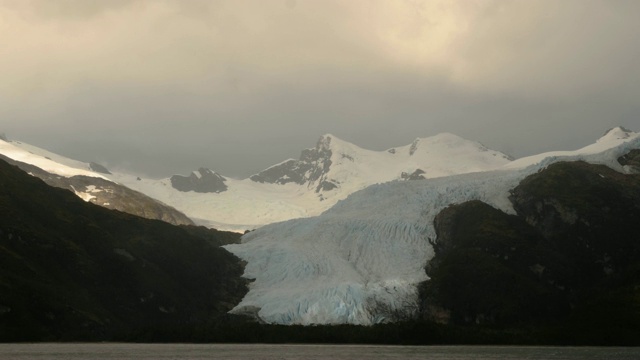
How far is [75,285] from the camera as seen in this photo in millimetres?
172625

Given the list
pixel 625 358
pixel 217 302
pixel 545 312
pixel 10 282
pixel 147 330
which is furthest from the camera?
pixel 217 302

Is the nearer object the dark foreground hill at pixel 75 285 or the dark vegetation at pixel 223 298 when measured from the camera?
the dark foreground hill at pixel 75 285

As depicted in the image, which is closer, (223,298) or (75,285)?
(75,285)

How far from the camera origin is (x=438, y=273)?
199 meters

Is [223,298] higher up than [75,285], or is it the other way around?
[223,298]

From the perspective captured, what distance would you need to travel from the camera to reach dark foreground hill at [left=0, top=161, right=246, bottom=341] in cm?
15125

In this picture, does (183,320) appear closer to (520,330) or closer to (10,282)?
(10,282)

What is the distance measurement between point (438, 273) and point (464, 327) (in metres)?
26.7

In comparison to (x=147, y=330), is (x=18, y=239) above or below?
above

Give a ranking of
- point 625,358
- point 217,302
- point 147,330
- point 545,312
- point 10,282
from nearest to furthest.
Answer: point 625,358, point 10,282, point 147,330, point 545,312, point 217,302

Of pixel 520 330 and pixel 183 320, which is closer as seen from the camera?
pixel 520 330

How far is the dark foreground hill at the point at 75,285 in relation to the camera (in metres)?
151

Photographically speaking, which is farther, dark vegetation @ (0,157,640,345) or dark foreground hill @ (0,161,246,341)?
dark vegetation @ (0,157,640,345)

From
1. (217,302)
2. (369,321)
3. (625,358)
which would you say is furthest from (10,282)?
(625,358)
